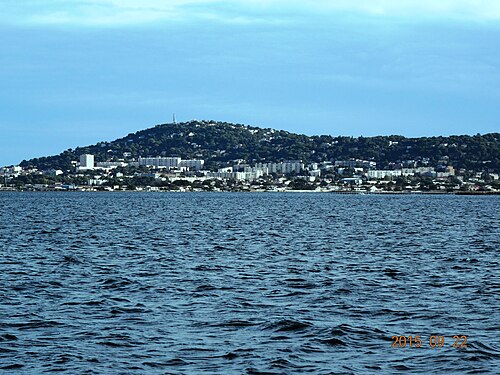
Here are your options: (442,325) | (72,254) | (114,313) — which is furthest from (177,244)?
(442,325)

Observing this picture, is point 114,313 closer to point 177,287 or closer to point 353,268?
point 177,287

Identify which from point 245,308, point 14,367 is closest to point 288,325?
point 245,308

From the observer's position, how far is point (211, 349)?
780 inches

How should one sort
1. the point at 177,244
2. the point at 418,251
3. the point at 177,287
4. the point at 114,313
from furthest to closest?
the point at 177,244 < the point at 418,251 < the point at 177,287 < the point at 114,313

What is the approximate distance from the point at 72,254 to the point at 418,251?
16565mm
